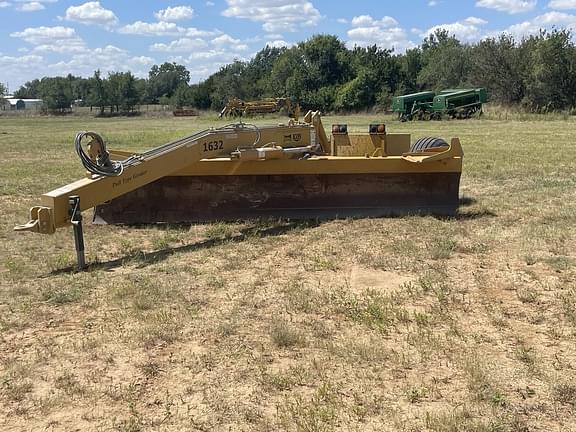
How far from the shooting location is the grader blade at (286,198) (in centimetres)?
736

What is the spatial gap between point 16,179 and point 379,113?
36.1m

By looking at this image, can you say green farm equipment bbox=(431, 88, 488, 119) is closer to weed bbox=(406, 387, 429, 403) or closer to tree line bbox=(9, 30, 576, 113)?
tree line bbox=(9, 30, 576, 113)

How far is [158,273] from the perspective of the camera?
538cm

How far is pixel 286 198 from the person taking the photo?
741 centimetres

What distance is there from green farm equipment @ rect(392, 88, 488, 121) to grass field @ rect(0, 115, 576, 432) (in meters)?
25.4

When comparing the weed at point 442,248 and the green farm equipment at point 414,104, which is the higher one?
the green farm equipment at point 414,104

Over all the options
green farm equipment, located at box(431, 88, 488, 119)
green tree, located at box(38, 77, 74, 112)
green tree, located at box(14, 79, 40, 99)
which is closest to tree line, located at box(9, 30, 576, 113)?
green tree, located at box(38, 77, 74, 112)

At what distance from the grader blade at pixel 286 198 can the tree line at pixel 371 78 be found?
2853 centimetres

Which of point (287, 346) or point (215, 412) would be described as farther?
point (287, 346)

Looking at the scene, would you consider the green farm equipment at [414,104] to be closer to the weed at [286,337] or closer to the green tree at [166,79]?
the weed at [286,337]

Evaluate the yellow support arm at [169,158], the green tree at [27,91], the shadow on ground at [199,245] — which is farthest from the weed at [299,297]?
the green tree at [27,91]

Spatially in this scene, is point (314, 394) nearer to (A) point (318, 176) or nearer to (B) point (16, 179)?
→ (A) point (318, 176)

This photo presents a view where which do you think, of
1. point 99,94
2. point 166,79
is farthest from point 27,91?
point 99,94

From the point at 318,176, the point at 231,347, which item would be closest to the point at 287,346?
the point at 231,347
